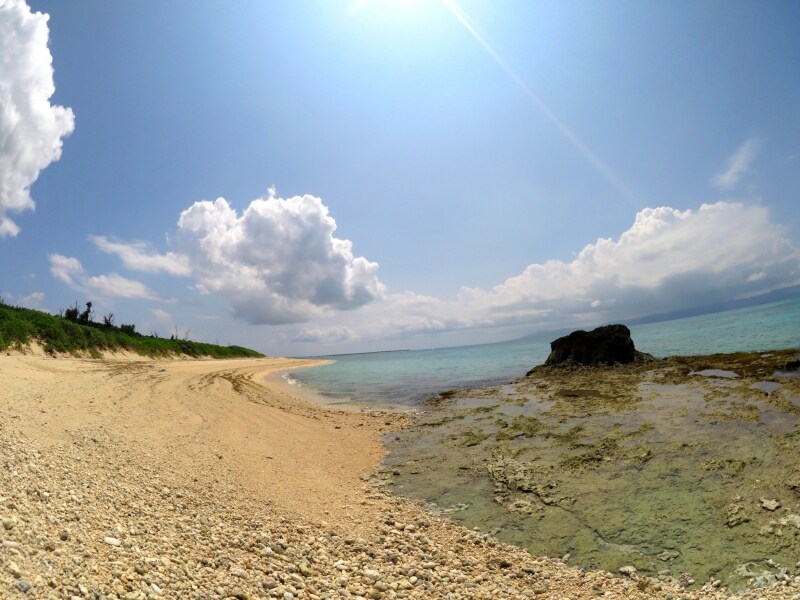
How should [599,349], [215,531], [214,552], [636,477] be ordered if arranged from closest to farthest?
[214,552]
[215,531]
[636,477]
[599,349]

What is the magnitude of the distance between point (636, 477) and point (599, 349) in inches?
922

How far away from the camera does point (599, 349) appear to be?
97.3 feet

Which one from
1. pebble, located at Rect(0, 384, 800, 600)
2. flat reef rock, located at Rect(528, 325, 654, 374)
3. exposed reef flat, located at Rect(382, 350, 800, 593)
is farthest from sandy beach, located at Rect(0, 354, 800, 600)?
flat reef rock, located at Rect(528, 325, 654, 374)

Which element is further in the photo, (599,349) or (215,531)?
(599,349)

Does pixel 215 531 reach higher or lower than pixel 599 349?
lower

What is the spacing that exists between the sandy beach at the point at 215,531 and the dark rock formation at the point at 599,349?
80.6ft

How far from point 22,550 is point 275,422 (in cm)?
1115

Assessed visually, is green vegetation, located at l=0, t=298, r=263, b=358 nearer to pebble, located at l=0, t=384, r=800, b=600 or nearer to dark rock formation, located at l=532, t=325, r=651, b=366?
pebble, located at l=0, t=384, r=800, b=600

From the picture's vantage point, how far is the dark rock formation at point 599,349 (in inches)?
1152

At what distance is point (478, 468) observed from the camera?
33.2 ft

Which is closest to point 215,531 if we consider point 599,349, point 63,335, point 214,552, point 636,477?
point 214,552

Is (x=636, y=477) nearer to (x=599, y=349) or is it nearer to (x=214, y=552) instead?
(x=214, y=552)

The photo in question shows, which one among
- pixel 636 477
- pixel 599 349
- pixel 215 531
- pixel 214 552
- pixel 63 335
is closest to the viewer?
pixel 214 552

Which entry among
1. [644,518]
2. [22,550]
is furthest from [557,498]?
[22,550]
